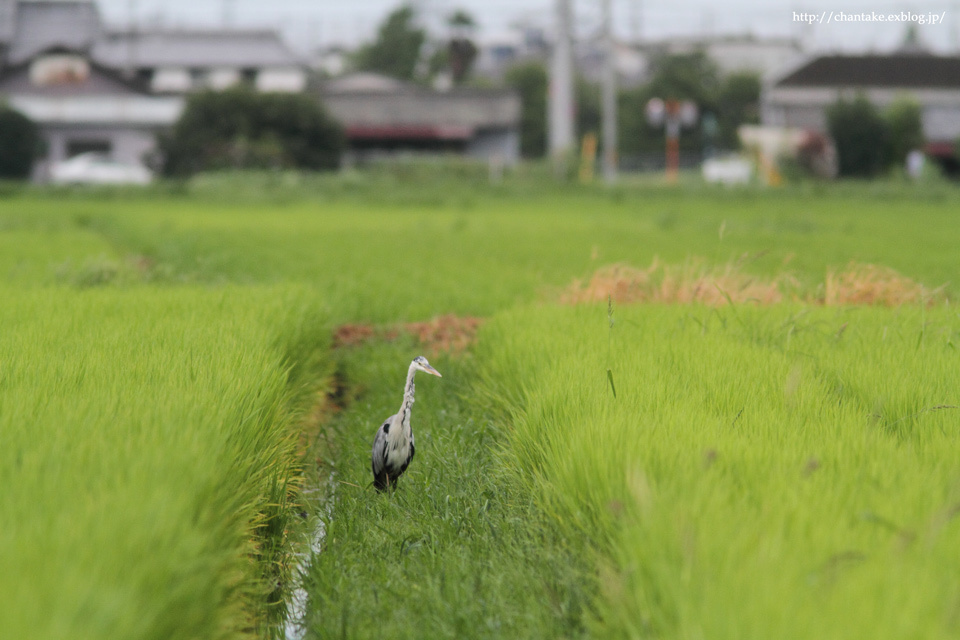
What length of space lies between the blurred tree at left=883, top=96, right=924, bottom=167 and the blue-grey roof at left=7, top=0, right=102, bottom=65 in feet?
107

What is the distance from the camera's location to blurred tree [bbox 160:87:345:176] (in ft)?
98.1

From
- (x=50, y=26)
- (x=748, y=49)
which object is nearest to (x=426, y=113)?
(x=50, y=26)

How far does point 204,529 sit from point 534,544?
104cm

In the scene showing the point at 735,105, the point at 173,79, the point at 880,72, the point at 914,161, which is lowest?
the point at 914,161

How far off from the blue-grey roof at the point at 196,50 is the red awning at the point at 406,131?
5947 mm

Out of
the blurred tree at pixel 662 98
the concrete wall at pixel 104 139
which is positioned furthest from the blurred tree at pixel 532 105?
the concrete wall at pixel 104 139

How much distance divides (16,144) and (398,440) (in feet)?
111

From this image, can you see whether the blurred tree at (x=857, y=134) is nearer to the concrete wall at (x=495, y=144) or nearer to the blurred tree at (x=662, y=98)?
the concrete wall at (x=495, y=144)

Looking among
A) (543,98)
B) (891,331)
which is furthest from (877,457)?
(543,98)

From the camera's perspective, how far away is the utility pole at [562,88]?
2847cm

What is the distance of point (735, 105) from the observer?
47219 millimetres

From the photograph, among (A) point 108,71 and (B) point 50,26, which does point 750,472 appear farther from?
(B) point 50,26

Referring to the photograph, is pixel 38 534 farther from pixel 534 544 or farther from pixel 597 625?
pixel 534 544

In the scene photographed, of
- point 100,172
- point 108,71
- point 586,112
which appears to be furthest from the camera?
point 586,112
